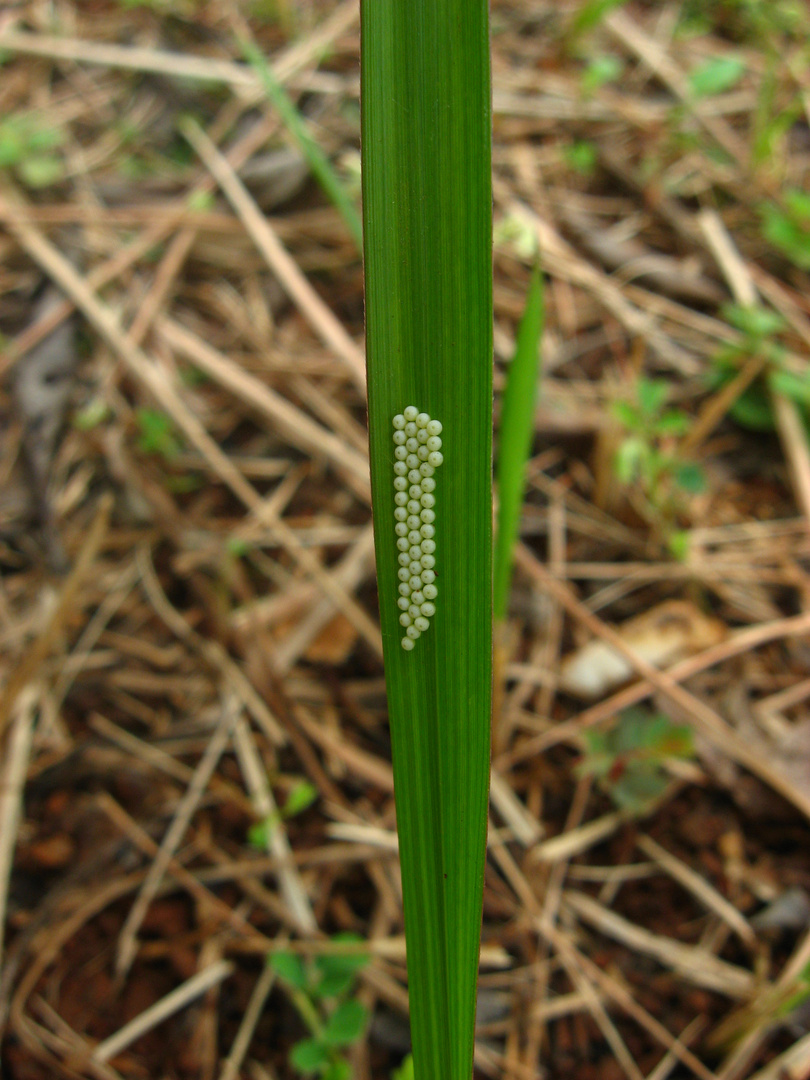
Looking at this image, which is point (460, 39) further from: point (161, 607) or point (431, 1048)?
point (161, 607)

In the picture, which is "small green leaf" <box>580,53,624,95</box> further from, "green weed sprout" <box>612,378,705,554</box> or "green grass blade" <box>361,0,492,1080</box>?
"green grass blade" <box>361,0,492,1080</box>

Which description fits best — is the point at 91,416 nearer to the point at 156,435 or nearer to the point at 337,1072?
the point at 156,435

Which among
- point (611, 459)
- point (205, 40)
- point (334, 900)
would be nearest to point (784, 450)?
point (611, 459)

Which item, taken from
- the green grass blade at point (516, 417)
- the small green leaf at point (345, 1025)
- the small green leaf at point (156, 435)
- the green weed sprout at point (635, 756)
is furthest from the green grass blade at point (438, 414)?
the small green leaf at point (156, 435)

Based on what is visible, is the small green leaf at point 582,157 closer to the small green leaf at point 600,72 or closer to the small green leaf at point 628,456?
the small green leaf at point 600,72

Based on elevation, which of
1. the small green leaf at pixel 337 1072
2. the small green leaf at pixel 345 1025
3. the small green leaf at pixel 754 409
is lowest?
the small green leaf at pixel 337 1072

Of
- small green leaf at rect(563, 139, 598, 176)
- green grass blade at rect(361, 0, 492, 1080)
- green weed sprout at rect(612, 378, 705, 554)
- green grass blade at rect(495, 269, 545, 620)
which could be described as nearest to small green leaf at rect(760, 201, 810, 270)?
small green leaf at rect(563, 139, 598, 176)

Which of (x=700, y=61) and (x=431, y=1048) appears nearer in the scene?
(x=431, y=1048)

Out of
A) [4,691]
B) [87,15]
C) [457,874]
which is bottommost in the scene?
[4,691]
